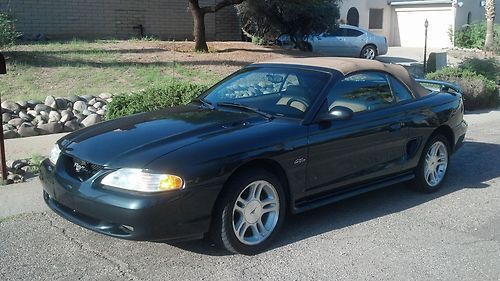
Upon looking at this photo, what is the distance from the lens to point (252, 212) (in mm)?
4633

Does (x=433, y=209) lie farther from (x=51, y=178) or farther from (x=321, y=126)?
(x=51, y=178)

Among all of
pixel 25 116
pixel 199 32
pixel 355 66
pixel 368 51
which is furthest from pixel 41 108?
pixel 368 51

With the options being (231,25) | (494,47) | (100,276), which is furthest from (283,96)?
(494,47)

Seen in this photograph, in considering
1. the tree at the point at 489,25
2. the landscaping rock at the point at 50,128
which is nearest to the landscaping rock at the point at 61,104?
the landscaping rock at the point at 50,128

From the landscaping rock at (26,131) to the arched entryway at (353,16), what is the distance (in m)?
28.1

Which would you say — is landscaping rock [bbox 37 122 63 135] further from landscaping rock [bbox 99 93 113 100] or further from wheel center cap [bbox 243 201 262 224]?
wheel center cap [bbox 243 201 262 224]

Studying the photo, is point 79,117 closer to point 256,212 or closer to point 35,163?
point 35,163

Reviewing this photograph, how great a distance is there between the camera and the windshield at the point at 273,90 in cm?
528

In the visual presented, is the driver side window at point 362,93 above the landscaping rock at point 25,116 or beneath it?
above

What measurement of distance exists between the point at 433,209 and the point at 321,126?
1663mm

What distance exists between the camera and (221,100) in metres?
5.75

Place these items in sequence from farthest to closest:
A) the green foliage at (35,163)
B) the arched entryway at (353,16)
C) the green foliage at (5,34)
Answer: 1. the arched entryway at (353,16)
2. the green foliage at (5,34)
3. the green foliage at (35,163)

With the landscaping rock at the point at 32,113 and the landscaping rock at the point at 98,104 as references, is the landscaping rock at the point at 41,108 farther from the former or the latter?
the landscaping rock at the point at 98,104

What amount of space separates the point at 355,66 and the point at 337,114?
0.93 meters
